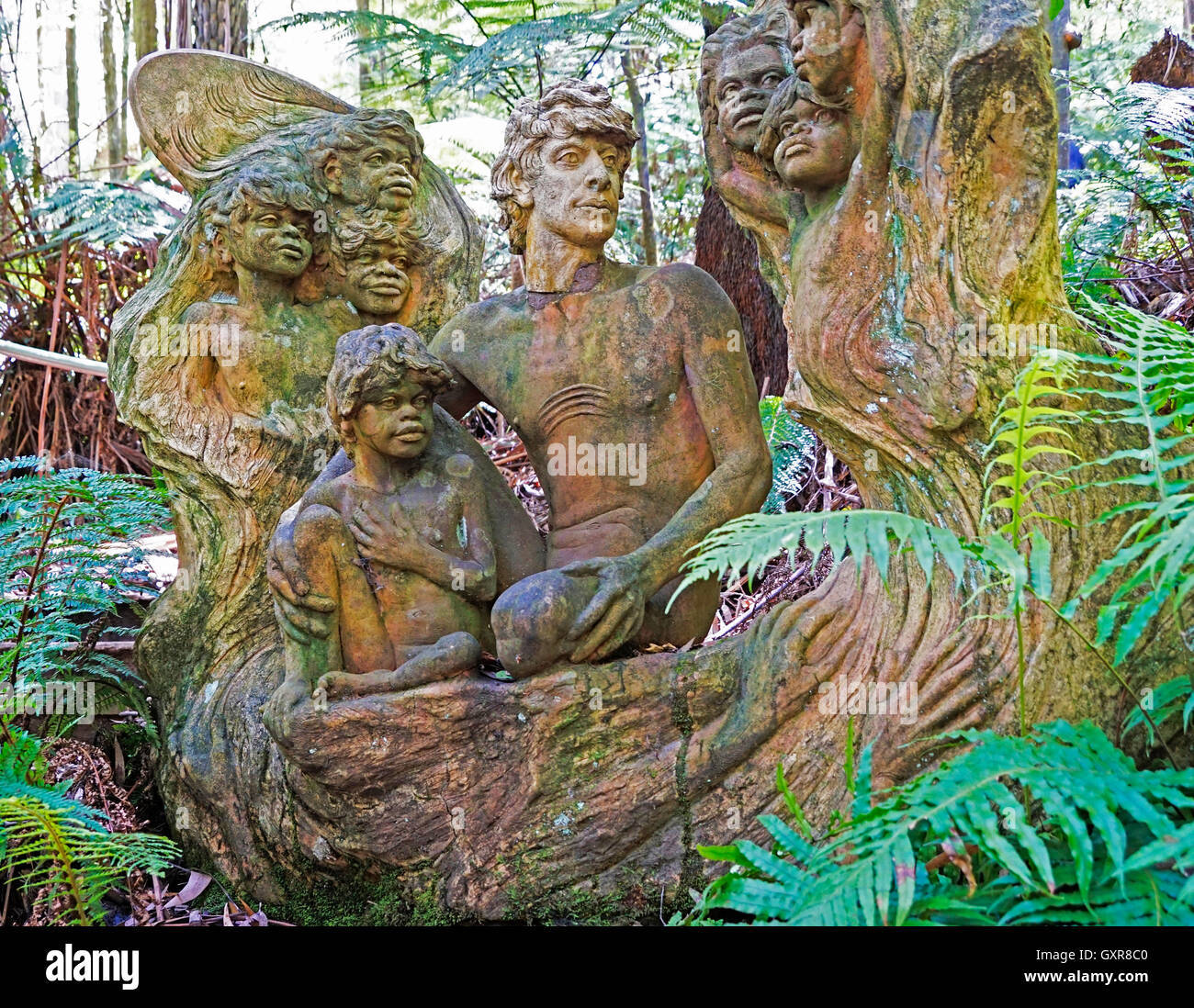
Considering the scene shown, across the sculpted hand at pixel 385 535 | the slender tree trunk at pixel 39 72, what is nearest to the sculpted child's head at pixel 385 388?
the sculpted hand at pixel 385 535

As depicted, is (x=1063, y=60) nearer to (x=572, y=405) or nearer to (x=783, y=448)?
(x=783, y=448)

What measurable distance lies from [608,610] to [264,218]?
6.41ft

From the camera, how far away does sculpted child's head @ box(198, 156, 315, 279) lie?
15.3 ft

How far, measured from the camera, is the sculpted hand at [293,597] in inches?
156

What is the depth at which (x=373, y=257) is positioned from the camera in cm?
495

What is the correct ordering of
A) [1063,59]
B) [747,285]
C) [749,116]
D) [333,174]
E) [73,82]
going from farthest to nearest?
[73,82] < [1063,59] < [747,285] < [333,174] < [749,116]

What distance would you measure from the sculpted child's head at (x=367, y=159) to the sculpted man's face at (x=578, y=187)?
97 cm

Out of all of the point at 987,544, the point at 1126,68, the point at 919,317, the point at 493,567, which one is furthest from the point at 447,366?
the point at 1126,68

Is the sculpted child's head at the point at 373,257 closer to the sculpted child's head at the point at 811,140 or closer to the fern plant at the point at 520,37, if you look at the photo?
the sculpted child's head at the point at 811,140

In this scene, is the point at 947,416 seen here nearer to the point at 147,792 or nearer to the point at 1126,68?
the point at 147,792

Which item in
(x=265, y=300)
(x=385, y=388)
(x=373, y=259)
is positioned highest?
(x=373, y=259)

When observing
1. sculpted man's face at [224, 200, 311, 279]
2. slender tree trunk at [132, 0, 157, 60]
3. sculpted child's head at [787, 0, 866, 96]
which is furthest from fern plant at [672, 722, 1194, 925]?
slender tree trunk at [132, 0, 157, 60]

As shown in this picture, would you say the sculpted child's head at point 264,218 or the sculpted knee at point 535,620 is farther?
the sculpted child's head at point 264,218

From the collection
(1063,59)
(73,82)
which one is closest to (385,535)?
(1063,59)
